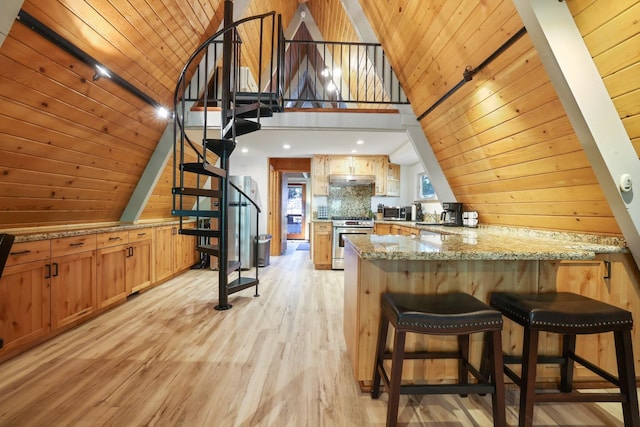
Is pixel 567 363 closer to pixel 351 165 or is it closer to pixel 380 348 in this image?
pixel 380 348

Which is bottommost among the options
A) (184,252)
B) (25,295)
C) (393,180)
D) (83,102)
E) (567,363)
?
(567,363)

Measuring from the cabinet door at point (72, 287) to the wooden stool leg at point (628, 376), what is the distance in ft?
12.1

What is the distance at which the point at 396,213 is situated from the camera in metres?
5.19

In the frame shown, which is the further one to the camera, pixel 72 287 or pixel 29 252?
pixel 72 287

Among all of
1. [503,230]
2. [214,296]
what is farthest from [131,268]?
[503,230]

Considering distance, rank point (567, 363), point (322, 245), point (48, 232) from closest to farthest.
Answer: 1. point (567, 363)
2. point (48, 232)
3. point (322, 245)

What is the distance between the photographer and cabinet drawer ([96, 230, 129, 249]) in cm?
269

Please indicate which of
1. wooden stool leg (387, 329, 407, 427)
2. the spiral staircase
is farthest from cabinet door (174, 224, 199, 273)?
wooden stool leg (387, 329, 407, 427)

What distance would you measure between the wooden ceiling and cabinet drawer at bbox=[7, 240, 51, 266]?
1.71 ft

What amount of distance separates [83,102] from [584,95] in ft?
11.0

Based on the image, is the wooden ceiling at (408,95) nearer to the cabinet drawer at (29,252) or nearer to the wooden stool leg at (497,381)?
the cabinet drawer at (29,252)

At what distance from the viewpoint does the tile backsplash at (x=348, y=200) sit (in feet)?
19.0

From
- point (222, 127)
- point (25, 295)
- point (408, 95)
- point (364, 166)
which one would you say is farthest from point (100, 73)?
point (364, 166)

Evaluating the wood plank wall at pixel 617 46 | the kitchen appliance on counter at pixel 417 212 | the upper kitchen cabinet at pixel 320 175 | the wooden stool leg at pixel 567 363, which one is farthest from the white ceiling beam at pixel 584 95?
the upper kitchen cabinet at pixel 320 175
